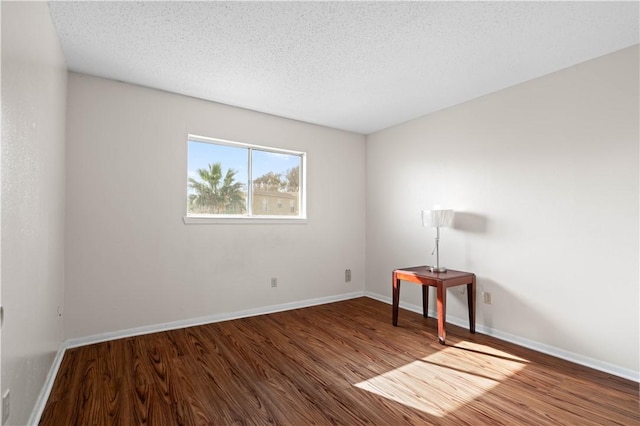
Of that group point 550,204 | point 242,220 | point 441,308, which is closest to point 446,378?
point 441,308

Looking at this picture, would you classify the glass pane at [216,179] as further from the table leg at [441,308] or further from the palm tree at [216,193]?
the table leg at [441,308]

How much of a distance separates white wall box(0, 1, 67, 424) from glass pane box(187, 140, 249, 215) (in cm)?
119

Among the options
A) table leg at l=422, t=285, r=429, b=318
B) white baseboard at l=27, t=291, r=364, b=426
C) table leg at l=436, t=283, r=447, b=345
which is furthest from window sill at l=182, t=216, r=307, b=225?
table leg at l=436, t=283, r=447, b=345

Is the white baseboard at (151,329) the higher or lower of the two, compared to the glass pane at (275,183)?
lower

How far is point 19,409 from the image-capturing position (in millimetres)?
1418

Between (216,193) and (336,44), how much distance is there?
2.03 meters

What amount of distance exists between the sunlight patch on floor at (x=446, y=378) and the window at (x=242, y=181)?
88.0 inches

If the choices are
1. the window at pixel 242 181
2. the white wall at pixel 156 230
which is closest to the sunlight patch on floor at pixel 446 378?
the white wall at pixel 156 230

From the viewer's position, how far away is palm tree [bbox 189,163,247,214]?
3338mm

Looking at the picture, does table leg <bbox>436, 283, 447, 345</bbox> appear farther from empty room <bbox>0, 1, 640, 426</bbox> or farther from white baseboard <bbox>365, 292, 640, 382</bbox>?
white baseboard <bbox>365, 292, 640, 382</bbox>

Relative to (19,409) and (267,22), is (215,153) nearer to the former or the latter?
(267,22)

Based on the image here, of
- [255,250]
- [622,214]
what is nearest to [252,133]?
[255,250]

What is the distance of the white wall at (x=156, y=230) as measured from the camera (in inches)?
106

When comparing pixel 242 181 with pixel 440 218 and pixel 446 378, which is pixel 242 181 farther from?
pixel 446 378
